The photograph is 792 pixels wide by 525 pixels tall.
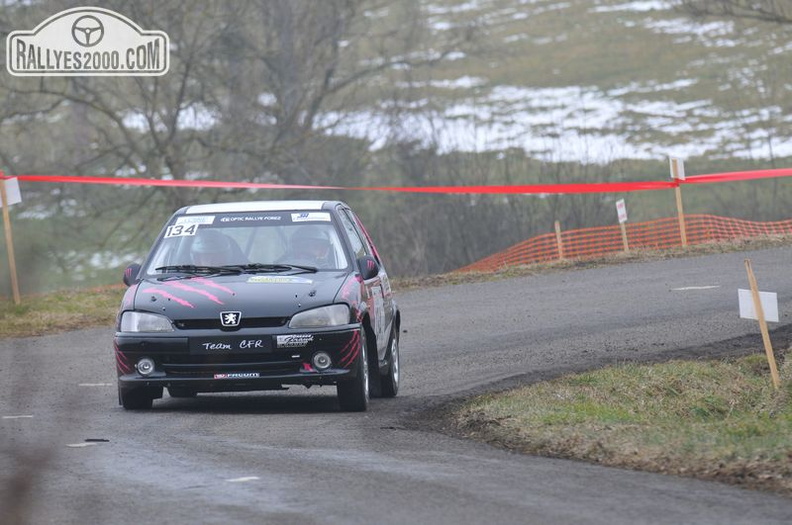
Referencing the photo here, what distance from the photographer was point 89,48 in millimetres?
35312

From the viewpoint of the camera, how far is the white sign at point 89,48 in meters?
32.7

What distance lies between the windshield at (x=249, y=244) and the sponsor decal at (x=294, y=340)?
0.88m

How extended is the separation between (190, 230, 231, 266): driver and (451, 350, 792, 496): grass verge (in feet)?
7.37

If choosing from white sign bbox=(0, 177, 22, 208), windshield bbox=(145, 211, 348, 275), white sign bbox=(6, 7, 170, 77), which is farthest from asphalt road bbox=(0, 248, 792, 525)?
white sign bbox=(6, 7, 170, 77)

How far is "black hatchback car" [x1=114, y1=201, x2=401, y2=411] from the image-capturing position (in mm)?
10602

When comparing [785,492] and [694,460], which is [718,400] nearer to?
[694,460]

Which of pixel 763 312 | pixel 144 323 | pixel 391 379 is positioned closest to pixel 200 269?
pixel 144 323

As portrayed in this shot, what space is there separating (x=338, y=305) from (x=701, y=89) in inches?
3213

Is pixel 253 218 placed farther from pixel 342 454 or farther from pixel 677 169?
pixel 677 169

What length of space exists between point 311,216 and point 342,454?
3879 mm

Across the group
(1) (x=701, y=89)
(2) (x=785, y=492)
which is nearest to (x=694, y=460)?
(2) (x=785, y=492)

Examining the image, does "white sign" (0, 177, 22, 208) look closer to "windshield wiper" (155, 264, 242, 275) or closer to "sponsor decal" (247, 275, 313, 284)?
"windshield wiper" (155, 264, 242, 275)

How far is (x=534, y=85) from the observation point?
313 feet

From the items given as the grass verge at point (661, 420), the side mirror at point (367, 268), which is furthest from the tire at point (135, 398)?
the grass verge at point (661, 420)
